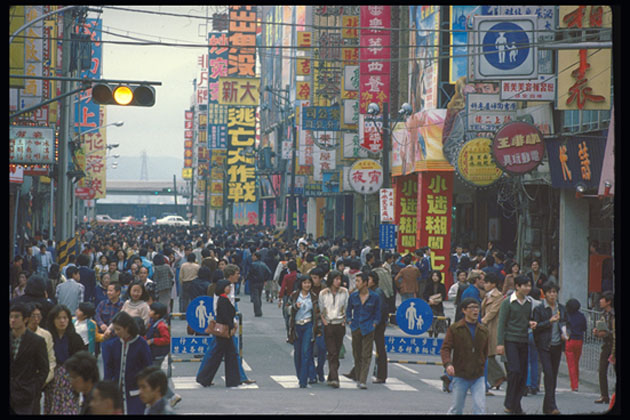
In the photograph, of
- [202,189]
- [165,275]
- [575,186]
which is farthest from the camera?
[202,189]

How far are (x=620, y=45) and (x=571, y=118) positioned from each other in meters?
14.9

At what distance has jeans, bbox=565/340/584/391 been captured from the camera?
592 inches

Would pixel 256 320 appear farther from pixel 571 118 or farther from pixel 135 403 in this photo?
pixel 135 403

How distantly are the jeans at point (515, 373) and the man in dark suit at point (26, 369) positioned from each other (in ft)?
19.9

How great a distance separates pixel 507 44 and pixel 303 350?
827 centimetres

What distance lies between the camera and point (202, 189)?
401 ft

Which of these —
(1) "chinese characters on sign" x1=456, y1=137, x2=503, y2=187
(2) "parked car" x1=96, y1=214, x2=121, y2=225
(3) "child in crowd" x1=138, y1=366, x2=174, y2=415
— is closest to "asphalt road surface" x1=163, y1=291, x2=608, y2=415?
(3) "child in crowd" x1=138, y1=366, x2=174, y2=415

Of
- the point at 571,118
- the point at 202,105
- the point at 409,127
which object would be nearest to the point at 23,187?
the point at 409,127

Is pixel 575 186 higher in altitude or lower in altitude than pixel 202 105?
lower

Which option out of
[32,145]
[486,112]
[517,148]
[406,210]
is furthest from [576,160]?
[406,210]

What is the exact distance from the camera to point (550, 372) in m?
13.4

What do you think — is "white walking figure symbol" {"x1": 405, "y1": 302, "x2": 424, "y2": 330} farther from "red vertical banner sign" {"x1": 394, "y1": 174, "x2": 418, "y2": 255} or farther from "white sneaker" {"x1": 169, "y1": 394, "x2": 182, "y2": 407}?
"red vertical banner sign" {"x1": 394, "y1": 174, "x2": 418, "y2": 255}

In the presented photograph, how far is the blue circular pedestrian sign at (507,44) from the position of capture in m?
19.9

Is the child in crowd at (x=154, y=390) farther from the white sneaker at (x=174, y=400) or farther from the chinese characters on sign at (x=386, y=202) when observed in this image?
the chinese characters on sign at (x=386, y=202)
